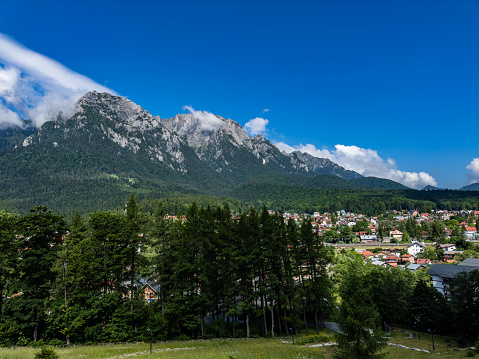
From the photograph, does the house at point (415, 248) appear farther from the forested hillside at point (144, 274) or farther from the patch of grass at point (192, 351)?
the patch of grass at point (192, 351)

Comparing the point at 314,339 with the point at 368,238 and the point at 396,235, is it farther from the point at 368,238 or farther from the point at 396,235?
the point at 396,235

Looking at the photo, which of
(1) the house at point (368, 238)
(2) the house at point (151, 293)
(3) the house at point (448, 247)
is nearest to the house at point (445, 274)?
(3) the house at point (448, 247)

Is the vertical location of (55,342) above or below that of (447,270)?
above

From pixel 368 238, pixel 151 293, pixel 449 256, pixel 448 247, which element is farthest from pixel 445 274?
pixel 368 238

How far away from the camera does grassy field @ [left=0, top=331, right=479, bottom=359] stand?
1944 cm

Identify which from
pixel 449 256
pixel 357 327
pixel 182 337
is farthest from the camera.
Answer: pixel 449 256

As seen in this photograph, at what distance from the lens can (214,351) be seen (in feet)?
70.3

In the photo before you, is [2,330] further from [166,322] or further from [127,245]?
[166,322]

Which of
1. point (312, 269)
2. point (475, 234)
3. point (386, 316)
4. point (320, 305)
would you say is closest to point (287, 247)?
point (312, 269)

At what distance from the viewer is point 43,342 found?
85.0ft

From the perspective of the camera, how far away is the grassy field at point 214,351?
19.4 meters

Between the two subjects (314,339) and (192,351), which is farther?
(314,339)

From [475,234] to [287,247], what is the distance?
154862 mm

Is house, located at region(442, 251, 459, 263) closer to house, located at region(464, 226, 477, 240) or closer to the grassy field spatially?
house, located at region(464, 226, 477, 240)
